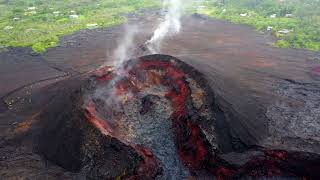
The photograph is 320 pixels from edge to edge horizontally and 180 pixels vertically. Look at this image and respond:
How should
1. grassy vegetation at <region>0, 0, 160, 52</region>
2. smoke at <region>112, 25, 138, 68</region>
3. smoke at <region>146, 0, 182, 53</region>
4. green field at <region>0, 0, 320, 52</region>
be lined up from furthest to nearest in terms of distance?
1. grassy vegetation at <region>0, 0, 160, 52</region>
2. green field at <region>0, 0, 320, 52</region>
3. smoke at <region>146, 0, 182, 53</region>
4. smoke at <region>112, 25, 138, 68</region>

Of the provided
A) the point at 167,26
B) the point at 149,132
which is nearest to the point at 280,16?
the point at 167,26

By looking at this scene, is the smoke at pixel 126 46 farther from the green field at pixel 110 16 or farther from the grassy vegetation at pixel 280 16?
the grassy vegetation at pixel 280 16

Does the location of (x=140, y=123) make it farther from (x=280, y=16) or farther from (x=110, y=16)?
(x=280, y=16)

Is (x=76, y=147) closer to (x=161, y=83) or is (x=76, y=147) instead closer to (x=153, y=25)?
(x=161, y=83)

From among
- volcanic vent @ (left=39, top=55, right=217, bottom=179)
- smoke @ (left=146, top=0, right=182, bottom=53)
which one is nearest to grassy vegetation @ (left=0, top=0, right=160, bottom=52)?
smoke @ (left=146, top=0, right=182, bottom=53)

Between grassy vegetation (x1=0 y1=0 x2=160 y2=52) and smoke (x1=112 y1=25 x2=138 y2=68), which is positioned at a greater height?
grassy vegetation (x1=0 y1=0 x2=160 y2=52)

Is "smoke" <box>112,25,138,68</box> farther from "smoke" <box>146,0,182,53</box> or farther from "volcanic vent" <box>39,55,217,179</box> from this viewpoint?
"volcanic vent" <box>39,55,217,179</box>
